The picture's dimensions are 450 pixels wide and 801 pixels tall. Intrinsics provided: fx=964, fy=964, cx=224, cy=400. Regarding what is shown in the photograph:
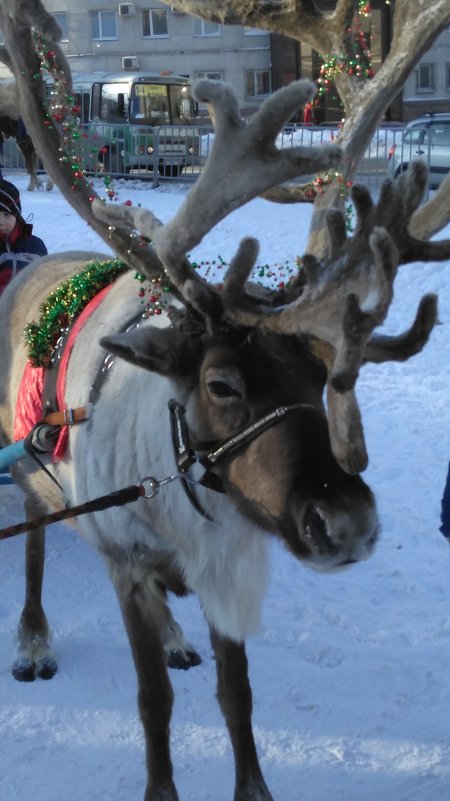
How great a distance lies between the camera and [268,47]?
37.2m

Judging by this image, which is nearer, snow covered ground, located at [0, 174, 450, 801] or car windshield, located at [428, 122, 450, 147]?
snow covered ground, located at [0, 174, 450, 801]

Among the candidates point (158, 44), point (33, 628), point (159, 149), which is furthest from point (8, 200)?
point (158, 44)

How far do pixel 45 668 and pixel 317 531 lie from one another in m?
2.17

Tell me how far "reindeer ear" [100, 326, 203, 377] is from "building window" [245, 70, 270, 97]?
36722 mm

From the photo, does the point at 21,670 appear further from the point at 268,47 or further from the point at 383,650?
the point at 268,47

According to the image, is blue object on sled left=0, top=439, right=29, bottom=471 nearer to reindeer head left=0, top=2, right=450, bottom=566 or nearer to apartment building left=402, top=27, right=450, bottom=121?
reindeer head left=0, top=2, right=450, bottom=566

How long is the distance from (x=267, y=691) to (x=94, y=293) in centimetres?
181

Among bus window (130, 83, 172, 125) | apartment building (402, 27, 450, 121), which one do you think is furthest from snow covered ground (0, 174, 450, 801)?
apartment building (402, 27, 450, 121)

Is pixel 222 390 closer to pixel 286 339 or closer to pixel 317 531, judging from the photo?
pixel 286 339

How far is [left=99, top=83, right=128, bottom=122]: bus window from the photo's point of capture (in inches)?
1000

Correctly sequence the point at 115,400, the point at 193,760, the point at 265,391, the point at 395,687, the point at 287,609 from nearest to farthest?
the point at 265,391 < the point at 115,400 < the point at 193,760 < the point at 395,687 < the point at 287,609

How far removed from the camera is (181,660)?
4309 millimetres

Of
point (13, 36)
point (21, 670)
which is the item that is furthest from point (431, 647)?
point (13, 36)

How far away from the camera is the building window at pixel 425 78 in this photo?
3794 centimetres
